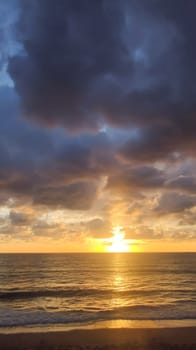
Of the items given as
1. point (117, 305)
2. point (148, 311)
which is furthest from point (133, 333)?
point (117, 305)

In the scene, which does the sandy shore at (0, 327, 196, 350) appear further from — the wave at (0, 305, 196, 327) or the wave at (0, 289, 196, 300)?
the wave at (0, 289, 196, 300)

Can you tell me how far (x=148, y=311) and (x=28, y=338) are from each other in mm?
13119

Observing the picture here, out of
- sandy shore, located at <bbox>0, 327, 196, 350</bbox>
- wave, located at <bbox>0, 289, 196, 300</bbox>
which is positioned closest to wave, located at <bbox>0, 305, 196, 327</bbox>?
sandy shore, located at <bbox>0, 327, 196, 350</bbox>

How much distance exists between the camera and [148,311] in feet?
99.8

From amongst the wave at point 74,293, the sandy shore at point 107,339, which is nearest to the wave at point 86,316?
the sandy shore at point 107,339

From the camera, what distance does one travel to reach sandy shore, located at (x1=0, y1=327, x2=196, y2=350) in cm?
1845

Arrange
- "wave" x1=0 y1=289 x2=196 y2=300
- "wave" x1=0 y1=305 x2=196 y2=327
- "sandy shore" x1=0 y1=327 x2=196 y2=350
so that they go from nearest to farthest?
"sandy shore" x1=0 y1=327 x2=196 y2=350
"wave" x1=0 y1=305 x2=196 y2=327
"wave" x1=0 y1=289 x2=196 y2=300

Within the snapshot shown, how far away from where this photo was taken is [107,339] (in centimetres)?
2061

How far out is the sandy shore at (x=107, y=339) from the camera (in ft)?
60.5

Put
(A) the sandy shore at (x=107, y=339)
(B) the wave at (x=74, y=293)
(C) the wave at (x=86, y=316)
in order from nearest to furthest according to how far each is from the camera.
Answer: (A) the sandy shore at (x=107, y=339) < (C) the wave at (x=86, y=316) < (B) the wave at (x=74, y=293)

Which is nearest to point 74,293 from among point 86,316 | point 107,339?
point 86,316

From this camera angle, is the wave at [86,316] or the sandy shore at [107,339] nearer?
the sandy shore at [107,339]

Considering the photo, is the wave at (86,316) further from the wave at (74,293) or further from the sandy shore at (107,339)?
the wave at (74,293)

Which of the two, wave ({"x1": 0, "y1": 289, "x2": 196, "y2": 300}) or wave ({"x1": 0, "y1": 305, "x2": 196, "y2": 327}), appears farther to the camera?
wave ({"x1": 0, "y1": 289, "x2": 196, "y2": 300})
